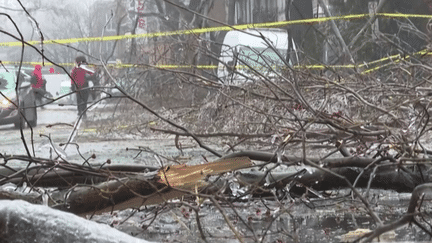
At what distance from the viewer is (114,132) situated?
7.82 metres

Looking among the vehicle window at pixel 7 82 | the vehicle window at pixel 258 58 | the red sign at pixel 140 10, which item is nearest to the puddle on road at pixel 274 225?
the vehicle window at pixel 258 58

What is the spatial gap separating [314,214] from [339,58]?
549cm

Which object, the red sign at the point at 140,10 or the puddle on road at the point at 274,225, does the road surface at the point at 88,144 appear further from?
the puddle on road at the point at 274,225

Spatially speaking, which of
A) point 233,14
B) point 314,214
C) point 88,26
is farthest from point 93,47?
point 314,214

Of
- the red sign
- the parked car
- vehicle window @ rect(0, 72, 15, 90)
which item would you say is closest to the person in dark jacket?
the parked car

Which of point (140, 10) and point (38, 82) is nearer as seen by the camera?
point (38, 82)

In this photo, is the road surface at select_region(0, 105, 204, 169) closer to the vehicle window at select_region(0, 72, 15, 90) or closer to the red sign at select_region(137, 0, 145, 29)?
the vehicle window at select_region(0, 72, 15, 90)

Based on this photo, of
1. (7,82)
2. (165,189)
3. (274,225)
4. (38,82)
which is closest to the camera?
(165,189)

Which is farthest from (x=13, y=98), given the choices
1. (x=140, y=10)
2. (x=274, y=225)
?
(x=274, y=225)

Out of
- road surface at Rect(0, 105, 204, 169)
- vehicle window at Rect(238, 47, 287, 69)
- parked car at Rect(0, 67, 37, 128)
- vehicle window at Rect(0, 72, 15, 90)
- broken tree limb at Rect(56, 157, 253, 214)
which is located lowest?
road surface at Rect(0, 105, 204, 169)

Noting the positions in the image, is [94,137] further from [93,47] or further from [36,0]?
[36,0]

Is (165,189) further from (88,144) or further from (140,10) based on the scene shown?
(140,10)

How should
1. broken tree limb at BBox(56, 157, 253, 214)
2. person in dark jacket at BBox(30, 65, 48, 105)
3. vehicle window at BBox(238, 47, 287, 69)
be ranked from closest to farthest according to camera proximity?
broken tree limb at BBox(56, 157, 253, 214)
vehicle window at BBox(238, 47, 287, 69)
person in dark jacket at BBox(30, 65, 48, 105)

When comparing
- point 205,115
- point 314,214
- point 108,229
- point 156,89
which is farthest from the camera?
point 156,89
